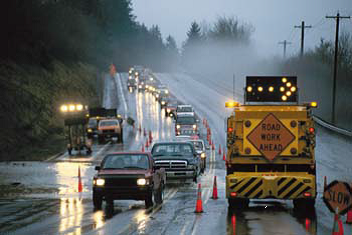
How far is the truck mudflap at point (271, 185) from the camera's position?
17.8 meters

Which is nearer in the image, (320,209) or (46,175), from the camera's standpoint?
(320,209)

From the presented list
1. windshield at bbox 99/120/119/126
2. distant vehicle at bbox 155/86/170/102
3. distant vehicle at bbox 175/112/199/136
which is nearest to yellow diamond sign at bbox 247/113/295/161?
distant vehicle at bbox 175/112/199/136

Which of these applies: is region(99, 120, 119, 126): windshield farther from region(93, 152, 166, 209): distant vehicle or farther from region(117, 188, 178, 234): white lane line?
region(93, 152, 166, 209): distant vehicle

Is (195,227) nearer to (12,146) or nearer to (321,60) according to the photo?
(12,146)

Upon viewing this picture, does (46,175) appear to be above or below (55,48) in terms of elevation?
below

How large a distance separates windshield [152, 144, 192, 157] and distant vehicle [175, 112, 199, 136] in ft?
76.5

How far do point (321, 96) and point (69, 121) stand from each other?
42.9 metres

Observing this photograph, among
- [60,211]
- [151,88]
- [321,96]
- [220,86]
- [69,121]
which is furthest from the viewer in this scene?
[220,86]

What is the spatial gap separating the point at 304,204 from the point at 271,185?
1.59 metres

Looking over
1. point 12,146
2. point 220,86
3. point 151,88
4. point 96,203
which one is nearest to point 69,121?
point 12,146

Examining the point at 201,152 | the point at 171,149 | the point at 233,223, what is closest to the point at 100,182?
the point at 233,223

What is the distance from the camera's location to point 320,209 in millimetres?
19719

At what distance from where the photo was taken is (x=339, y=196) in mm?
11492

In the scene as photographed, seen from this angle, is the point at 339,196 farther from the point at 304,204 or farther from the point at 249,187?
the point at 304,204
